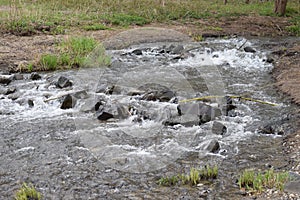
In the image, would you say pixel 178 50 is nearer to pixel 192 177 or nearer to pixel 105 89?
pixel 105 89

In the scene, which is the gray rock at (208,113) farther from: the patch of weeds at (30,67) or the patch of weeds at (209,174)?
the patch of weeds at (30,67)

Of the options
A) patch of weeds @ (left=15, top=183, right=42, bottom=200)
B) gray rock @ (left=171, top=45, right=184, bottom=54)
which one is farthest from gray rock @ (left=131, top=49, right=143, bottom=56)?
patch of weeds @ (left=15, top=183, right=42, bottom=200)

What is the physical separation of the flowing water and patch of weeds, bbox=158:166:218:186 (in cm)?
13

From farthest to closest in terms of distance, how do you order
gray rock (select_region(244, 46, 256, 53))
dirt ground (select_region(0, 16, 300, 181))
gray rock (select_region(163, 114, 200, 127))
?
1. gray rock (select_region(244, 46, 256, 53))
2. dirt ground (select_region(0, 16, 300, 181))
3. gray rock (select_region(163, 114, 200, 127))

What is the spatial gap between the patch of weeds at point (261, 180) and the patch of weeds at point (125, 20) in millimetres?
14778

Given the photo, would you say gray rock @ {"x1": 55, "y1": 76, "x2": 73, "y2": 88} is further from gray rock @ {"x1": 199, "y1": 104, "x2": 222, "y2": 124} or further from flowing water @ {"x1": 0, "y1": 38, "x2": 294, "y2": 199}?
gray rock @ {"x1": 199, "y1": 104, "x2": 222, "y2": 124}

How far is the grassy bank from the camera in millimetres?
16422

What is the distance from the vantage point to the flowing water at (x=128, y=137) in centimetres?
532

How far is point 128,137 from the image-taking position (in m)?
7.01

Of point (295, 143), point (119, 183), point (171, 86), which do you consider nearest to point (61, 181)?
point (119, 183)

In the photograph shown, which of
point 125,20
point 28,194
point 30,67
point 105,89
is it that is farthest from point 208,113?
point 125,20

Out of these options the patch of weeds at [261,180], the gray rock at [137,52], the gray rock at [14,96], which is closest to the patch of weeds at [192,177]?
the patch of weeds at [261,180]

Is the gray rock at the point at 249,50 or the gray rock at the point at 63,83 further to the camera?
the gray rock at the point at 249,50

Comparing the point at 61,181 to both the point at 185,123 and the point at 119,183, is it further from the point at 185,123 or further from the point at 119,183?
the point at 185,123
